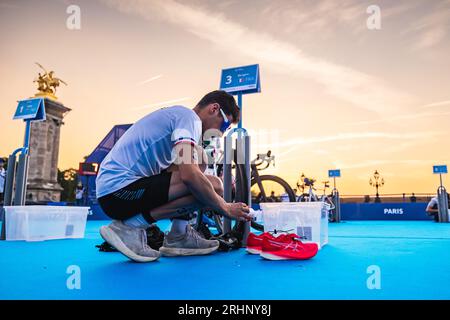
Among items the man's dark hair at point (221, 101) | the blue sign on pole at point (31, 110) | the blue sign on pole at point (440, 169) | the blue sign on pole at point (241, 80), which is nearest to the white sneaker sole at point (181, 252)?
the man's dark hair at point (221, 101)

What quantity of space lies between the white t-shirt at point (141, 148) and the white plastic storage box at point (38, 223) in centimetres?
203

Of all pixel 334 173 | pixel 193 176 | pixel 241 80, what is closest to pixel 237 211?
pixel 193 176

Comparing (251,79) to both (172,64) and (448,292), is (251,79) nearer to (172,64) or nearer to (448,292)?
(448,292)

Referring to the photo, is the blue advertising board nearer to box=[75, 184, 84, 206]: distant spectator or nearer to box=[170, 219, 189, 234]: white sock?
box=[170, 219, 189, 234]: white sock

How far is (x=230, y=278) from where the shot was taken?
54.6 inches

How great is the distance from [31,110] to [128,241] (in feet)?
10.5

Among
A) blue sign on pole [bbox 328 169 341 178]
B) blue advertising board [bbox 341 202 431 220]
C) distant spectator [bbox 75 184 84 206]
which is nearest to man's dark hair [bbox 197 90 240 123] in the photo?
blue sign on pole [bbox 328 169 341 178]

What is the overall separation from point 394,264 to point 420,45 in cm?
537

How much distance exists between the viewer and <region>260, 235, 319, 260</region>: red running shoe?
1922mm

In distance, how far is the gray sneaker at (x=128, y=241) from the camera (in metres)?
1.80

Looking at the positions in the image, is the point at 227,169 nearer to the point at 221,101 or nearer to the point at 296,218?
the point at 296,218

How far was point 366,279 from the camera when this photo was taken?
1.31 meters

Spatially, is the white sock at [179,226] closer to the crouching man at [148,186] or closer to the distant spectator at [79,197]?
the crouching man at [148,186]
